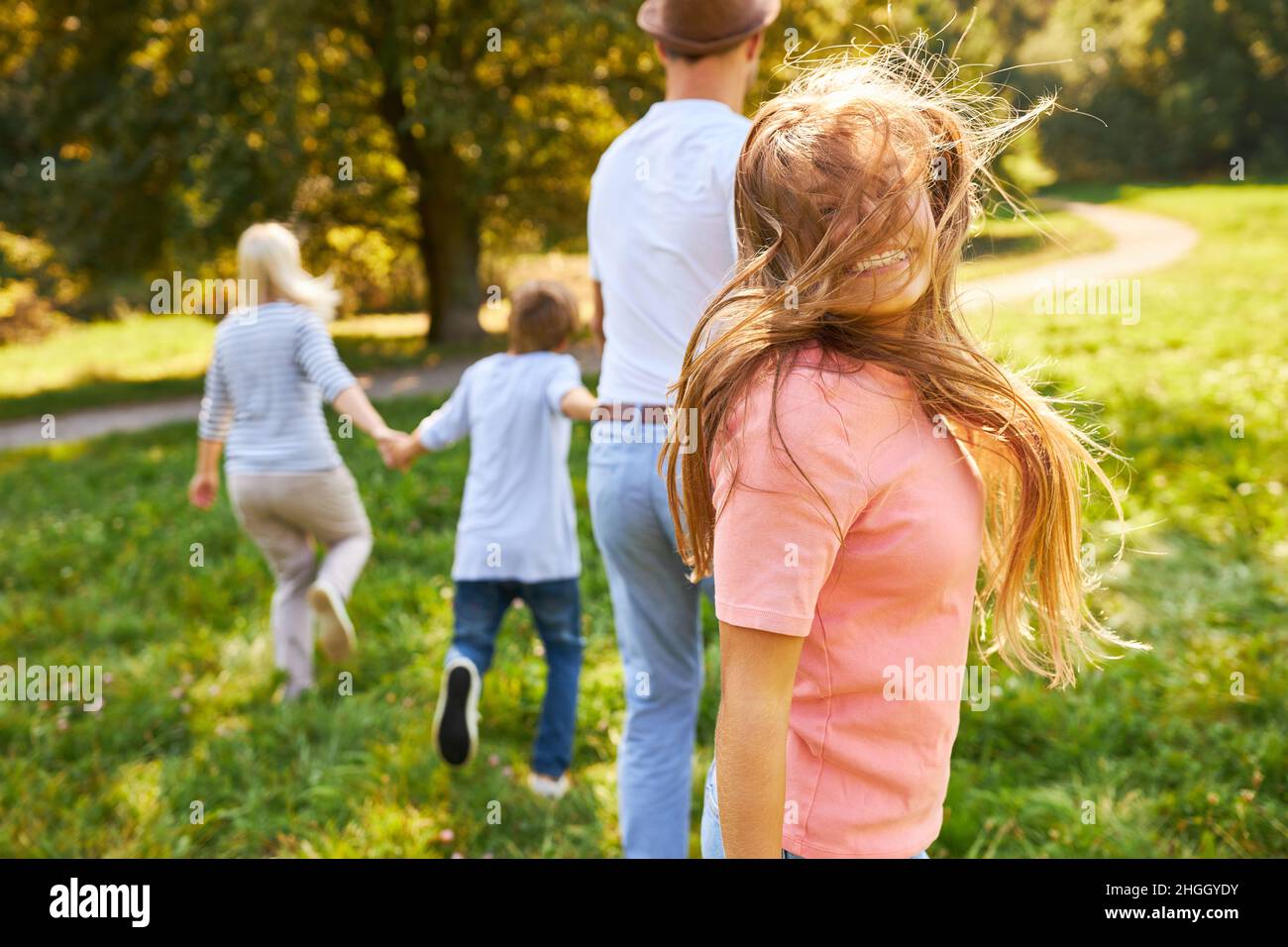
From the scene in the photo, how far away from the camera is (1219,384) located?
25.7ft

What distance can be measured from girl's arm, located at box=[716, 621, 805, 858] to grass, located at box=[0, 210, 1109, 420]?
424 inches

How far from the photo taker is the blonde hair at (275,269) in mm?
4312

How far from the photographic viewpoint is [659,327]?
8.46 feet

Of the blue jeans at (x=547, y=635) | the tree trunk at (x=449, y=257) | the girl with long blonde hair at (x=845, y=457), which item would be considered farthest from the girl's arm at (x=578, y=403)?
the tree trunk at (x=449, y=257)

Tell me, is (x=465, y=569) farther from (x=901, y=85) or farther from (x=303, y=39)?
(x=303, y=39)

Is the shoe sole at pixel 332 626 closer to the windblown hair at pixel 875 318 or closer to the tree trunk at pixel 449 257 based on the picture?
the windblown hair at pixel 875 318

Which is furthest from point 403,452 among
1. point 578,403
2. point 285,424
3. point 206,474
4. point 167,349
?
point 167,349

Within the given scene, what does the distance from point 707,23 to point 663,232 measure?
54 cm

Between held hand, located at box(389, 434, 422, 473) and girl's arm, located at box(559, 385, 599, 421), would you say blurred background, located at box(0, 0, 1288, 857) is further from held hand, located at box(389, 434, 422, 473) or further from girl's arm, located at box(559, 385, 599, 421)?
girl's arm, located at box(559, 385, 599, 421)

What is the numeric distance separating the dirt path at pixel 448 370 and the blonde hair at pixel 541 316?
5139 millimetres

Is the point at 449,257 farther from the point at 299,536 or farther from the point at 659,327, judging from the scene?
the point at 659,327

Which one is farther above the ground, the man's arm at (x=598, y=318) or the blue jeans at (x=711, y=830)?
the man's arm at (x=598, y=318)

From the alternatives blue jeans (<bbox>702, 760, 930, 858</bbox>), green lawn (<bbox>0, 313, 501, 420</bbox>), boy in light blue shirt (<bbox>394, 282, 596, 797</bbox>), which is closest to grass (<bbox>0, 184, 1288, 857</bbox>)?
boy in light blue shirt (<bbox>394, 282, 596, 797</bbox>)
